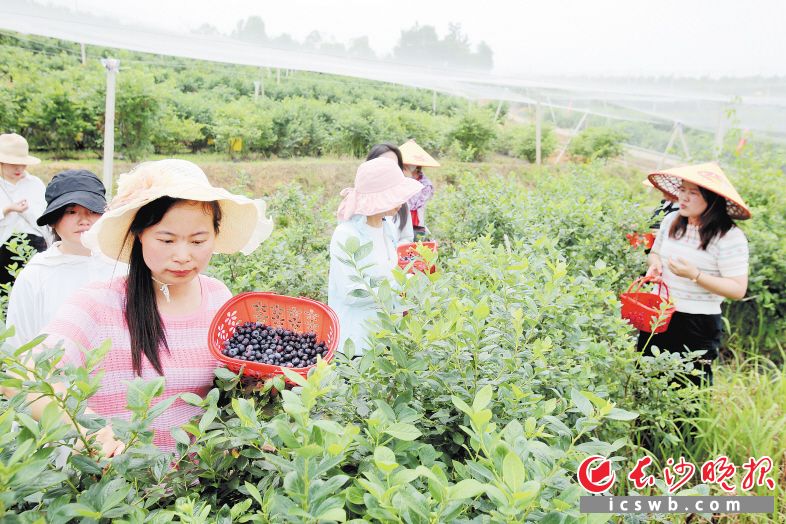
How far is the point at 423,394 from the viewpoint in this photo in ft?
3.97

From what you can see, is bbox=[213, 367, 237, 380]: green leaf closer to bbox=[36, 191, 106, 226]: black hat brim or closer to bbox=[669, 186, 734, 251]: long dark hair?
bbox=[36, 191, 106, 226]: black hat brim

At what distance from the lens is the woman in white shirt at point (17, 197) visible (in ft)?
13.5

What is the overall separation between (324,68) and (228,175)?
2.70 meters

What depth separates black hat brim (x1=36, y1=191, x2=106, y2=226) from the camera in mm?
2041

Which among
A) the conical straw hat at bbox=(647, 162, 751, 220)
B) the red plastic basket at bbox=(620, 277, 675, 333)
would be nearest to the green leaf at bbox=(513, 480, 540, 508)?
the red plastic basket at bbox=(620, 277, 675, 333)

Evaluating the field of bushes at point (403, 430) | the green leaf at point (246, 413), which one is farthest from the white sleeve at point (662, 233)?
the green leaf at point (246, 413)

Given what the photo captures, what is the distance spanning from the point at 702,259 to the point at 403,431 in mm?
2581

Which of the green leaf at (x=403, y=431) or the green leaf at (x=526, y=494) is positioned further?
the green leaf at (x=403, y=431)

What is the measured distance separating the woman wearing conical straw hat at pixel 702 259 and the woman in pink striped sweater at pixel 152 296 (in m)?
2.44

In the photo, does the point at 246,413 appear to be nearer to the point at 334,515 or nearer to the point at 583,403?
the point at 334,515

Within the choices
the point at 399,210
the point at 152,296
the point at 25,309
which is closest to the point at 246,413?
the point at 152,296

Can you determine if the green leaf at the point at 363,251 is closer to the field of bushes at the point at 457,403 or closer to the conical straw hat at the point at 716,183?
the field of bushes at the point at 457,403

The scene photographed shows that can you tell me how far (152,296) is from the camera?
151 cm

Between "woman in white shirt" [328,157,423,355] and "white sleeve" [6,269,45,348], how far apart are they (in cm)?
121
